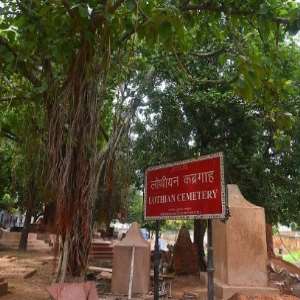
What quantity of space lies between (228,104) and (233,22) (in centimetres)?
702

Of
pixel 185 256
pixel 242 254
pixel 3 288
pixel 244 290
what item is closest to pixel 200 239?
pixel 185 256

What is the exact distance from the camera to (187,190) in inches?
163

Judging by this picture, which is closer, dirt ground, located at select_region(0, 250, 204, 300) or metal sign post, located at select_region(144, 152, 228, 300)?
metal sign post, located at select_region(144, 152, 228, 300)

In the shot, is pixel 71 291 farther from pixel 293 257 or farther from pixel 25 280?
pixel 293 257

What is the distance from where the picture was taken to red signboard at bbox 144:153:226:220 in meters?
3.79

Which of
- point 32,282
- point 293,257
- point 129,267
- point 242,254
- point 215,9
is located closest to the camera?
point 215,9

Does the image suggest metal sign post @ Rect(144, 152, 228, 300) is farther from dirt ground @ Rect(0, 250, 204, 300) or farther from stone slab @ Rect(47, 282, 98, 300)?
dirt ground @ Rect(0, 250, 204, 300)

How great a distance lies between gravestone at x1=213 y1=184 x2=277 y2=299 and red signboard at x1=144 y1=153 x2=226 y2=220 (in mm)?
2270

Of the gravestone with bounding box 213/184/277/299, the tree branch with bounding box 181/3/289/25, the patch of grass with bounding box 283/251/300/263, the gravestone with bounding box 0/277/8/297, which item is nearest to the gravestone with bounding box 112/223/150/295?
the gravestone with bounding box 0/277/8/297

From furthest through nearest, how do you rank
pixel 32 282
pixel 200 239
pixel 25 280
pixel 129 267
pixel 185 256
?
pixel 200 239 → pixel 185 256 → pixel 25 280 → pixel 32 282 → pixel 129 267

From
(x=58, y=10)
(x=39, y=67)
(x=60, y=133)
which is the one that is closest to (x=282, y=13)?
(x=58, y=10)

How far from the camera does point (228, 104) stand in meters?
12.1

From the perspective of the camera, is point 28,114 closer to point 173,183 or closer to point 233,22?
point 173,183

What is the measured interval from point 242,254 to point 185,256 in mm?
7823
